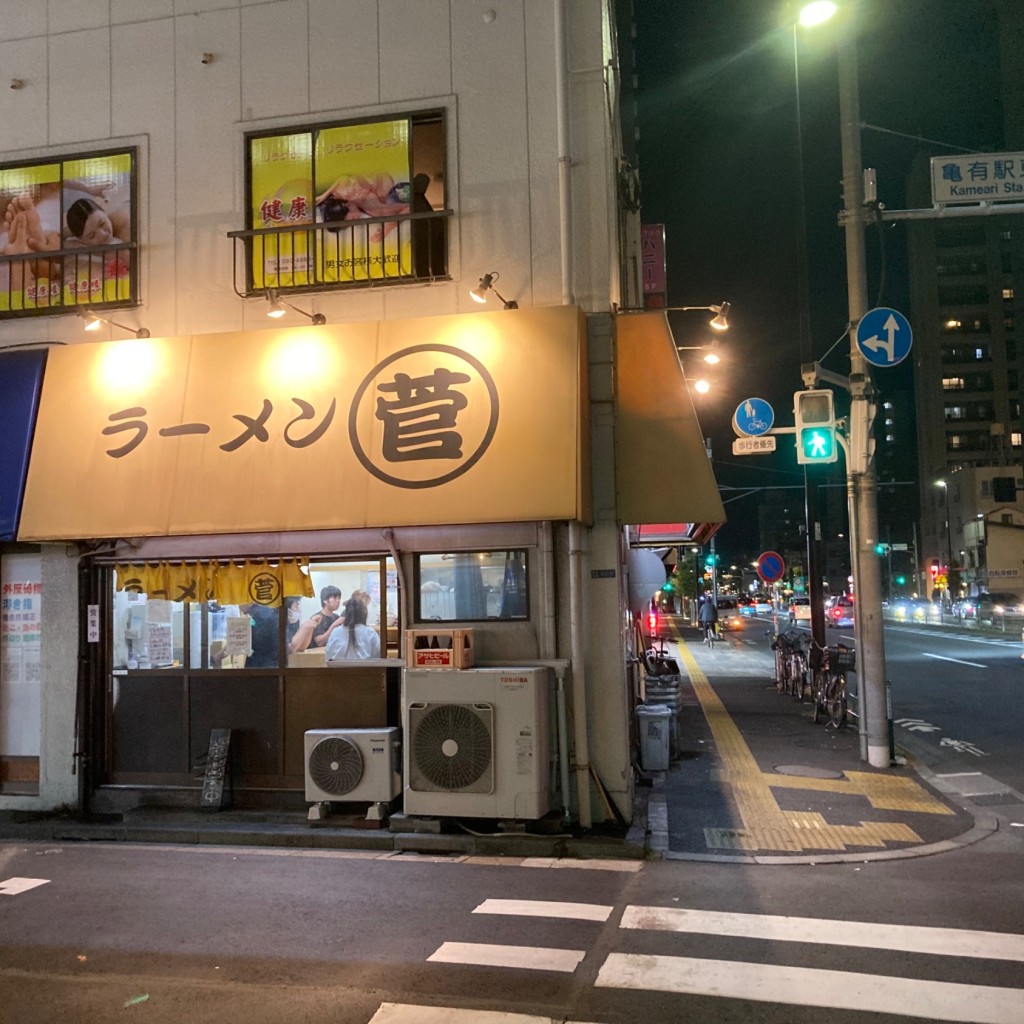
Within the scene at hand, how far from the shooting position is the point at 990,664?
2777 cm

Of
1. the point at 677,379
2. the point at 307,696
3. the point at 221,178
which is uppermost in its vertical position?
the point at 221,178

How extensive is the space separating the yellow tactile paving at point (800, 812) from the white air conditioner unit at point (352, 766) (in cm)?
326

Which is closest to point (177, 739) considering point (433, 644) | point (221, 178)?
point (433, 644)

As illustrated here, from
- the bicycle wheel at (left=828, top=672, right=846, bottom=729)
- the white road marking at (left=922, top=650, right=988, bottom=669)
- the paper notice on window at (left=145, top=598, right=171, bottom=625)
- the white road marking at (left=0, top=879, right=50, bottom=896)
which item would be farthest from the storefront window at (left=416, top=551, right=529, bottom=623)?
the white road marking at (left=922, top=650, right=988, bottom=669)

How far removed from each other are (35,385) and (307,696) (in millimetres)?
4701

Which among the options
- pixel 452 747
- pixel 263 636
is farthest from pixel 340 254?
pixel 452 747

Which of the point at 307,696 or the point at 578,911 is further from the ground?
the point at 307,696

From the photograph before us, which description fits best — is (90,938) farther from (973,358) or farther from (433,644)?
(973,358)

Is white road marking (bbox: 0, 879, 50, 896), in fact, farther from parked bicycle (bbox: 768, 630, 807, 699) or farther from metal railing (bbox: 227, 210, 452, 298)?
parked bicycle (bbox: 768, 630, 807, 699)

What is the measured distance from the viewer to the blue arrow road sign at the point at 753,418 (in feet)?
49.0

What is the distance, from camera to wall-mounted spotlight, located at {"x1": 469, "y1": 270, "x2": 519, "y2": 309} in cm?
947

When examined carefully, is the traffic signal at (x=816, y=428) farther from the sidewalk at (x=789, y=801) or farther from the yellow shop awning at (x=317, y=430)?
the yellow shop awning at (x=317, y=430)

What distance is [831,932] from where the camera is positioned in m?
6.37

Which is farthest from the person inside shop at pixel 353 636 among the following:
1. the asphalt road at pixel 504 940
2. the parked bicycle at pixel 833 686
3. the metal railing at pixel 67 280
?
the parked bicycle at pixel 833 686
